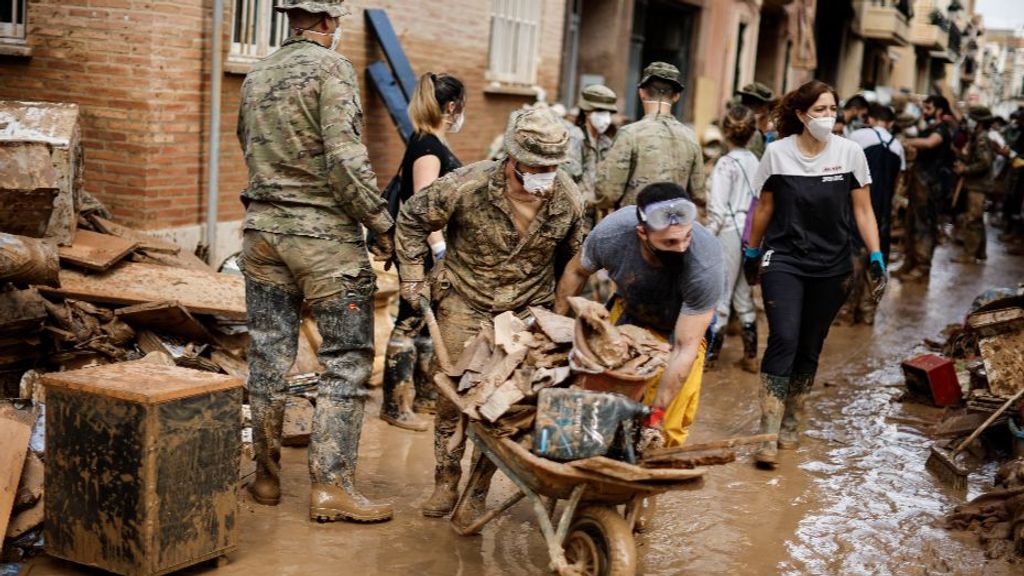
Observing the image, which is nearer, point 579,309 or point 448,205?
point 579,309

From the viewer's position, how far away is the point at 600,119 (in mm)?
10078

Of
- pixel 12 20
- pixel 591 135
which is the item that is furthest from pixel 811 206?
pixel 12 20

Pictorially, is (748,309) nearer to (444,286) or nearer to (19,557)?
(444,286)

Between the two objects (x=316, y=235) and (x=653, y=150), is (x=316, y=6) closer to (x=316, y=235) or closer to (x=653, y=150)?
(x=316, y=235)

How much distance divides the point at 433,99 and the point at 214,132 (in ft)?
9.66

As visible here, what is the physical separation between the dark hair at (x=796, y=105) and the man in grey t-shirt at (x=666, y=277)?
1.93 m

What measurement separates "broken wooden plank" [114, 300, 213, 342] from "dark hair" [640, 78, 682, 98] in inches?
135

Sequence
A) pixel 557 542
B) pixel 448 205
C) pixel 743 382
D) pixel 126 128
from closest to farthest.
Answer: pixel 557 542, pixel 448 205, pixel 126 128, pixel 743 382

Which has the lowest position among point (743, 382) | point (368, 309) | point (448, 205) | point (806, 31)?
point (743, 382)

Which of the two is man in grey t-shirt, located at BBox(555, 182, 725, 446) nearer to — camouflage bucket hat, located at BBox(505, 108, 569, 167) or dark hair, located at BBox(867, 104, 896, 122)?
camouflage bucket hat, located at BBox(505, 108, 569, 167)

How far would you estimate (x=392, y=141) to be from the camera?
1247 cm

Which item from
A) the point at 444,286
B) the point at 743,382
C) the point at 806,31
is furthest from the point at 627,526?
the point at 806,31

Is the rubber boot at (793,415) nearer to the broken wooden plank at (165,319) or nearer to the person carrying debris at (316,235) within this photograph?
the person carrying debris at (316,235)

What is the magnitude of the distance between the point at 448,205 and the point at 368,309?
60 centimetres
